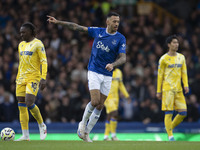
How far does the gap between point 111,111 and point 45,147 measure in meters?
6.25

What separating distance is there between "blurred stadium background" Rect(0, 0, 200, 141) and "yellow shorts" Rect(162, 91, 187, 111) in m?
3.32

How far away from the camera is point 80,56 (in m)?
18.9

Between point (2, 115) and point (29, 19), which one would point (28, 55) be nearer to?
point (2, 115)

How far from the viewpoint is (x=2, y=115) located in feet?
53.4

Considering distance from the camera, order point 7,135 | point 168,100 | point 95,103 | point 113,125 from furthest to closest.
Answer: point 113,125, point 168,100, point 7,135, point 95,103

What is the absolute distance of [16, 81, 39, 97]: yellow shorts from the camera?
32.9ft

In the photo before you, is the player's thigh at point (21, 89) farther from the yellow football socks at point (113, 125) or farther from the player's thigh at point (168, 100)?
the yellow football socks at point (113, 125)

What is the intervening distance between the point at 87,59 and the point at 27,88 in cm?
886

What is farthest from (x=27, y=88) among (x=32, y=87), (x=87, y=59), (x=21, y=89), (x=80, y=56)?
(x=80, y=56)

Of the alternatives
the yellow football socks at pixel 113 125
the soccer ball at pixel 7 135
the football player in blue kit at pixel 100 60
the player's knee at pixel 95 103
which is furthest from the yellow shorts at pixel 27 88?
the yellow football socks at pixel 113 125

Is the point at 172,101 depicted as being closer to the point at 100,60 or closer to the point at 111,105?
the point at 100,60

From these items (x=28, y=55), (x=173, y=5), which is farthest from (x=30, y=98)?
(x=173, y=5)

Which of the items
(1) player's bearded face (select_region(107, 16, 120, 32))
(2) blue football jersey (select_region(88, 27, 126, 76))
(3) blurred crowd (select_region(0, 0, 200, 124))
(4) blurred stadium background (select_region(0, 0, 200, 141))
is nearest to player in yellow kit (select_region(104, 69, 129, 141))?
(4) blurred stadium background (select_region(0, 0, 200, 141))

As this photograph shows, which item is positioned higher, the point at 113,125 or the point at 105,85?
the point at 105,85
